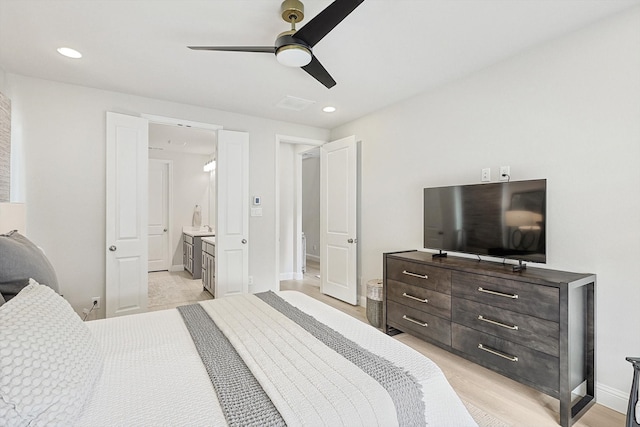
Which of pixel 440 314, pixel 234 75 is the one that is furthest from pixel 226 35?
pixel 440 314

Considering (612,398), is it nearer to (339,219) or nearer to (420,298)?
(420,298)

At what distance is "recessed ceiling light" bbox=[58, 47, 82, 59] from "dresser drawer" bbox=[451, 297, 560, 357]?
3.70 metres

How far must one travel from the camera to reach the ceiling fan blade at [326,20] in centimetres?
156

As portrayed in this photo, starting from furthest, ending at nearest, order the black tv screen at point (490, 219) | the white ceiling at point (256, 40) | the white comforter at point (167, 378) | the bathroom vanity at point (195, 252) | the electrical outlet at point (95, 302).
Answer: the bathroom vanity at point (195, 252) < the electrical outlet at point (95, 302) < the black tv screen at point (490, 219) < the white ceiling at point (256, 40) < the white comforter at point (167, 378)

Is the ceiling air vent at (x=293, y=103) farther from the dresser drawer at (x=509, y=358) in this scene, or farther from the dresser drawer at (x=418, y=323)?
the dresser drawer at (x=509, y=358)

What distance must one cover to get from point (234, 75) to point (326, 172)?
2.03m

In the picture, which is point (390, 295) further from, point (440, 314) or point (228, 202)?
point (228, 202)

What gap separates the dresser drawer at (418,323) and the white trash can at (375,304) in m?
0.22

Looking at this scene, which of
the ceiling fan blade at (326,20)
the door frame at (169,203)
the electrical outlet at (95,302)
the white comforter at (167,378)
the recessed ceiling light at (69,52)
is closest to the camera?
the white comforter at (167,378)

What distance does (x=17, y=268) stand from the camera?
1.49 m

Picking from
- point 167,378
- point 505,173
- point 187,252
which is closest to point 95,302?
Answer: point 167,378

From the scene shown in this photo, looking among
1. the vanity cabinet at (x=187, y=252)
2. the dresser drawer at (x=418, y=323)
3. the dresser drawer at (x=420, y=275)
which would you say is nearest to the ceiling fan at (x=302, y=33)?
the dresser drawer at (x=420, y=275)

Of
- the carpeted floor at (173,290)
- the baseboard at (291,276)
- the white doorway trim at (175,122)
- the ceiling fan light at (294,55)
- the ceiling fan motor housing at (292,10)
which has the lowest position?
the carpeted floor at (173,290)

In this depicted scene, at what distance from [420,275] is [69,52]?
3535mm
